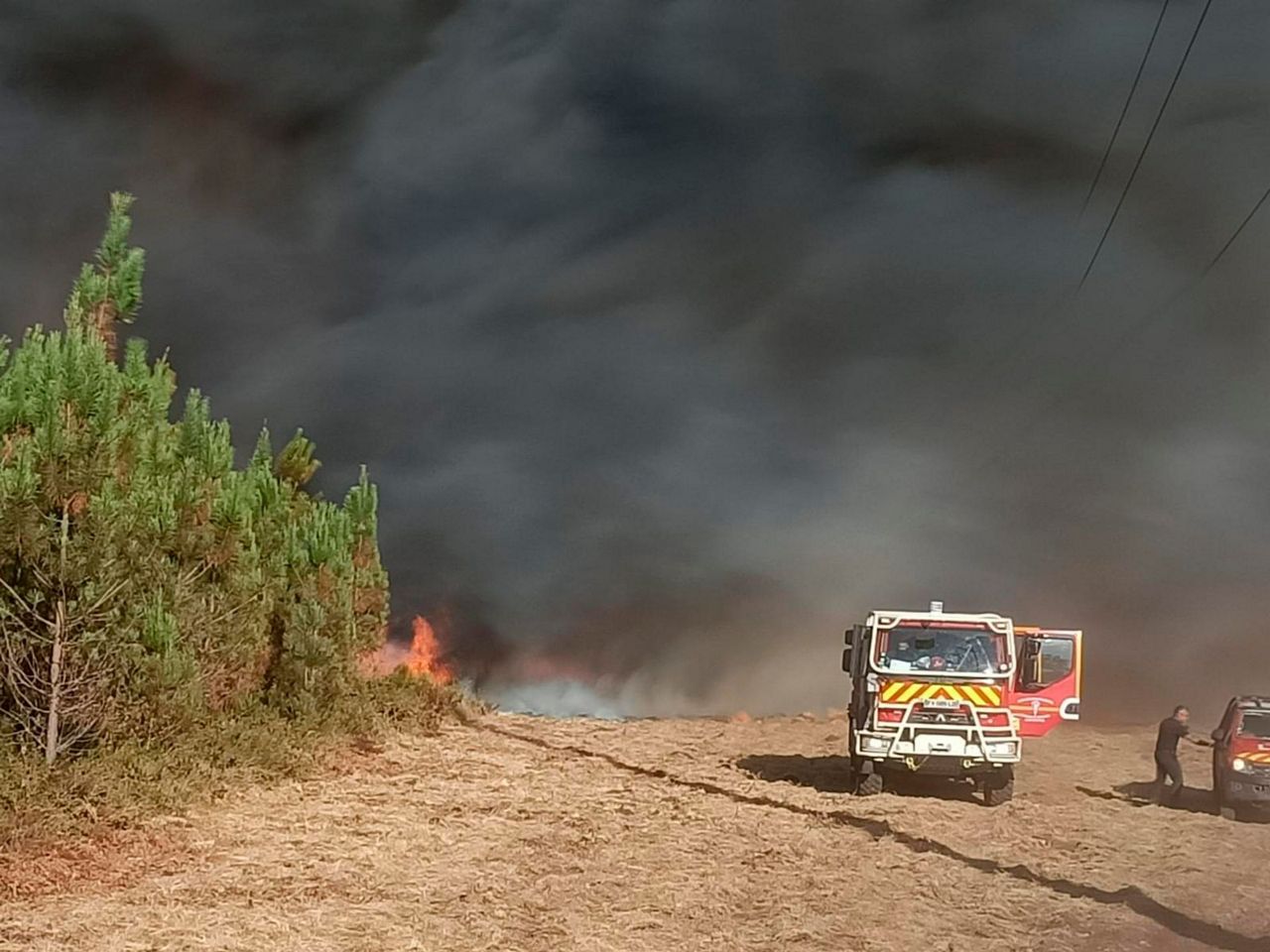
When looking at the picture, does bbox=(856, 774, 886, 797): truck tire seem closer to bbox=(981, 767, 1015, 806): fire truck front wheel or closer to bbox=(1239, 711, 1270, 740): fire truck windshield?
bbox=(981, 767, 1015, 806): fire truck front wheel

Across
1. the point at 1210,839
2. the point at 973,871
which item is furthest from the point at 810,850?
the point at 1210,839

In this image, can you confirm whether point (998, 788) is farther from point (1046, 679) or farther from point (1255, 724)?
point (1046, 679)

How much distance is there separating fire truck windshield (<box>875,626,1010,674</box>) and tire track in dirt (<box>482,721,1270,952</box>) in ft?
9.71

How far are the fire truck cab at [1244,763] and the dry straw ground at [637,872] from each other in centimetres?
51

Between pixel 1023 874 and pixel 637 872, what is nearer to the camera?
pixel 637 872

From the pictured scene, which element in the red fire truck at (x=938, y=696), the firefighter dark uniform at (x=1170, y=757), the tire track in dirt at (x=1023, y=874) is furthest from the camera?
the firefighter dark uniform at (x=1170, y=757)

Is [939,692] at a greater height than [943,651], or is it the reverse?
[943,651]

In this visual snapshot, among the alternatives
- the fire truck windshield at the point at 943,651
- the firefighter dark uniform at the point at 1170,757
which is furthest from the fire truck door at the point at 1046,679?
the firefighter dark uniform at the point at 1170,757

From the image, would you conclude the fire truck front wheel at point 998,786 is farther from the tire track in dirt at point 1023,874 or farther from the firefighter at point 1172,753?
the firefighter at point 1172,753

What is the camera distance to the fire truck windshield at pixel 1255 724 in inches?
758

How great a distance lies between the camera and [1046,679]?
2419 cm

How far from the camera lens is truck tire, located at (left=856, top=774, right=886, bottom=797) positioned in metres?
20.2

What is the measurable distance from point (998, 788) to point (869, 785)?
201 centimetres

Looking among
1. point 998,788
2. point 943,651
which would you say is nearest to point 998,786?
point 998,788
